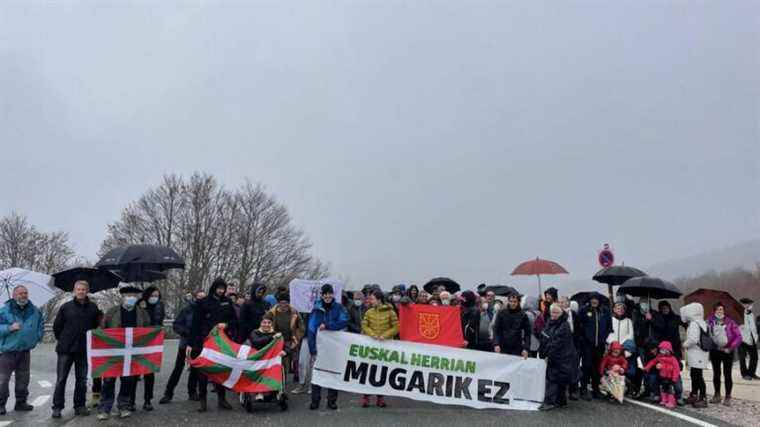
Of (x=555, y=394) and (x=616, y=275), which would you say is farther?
(x=616, y=275)

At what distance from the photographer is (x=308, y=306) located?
1479cm

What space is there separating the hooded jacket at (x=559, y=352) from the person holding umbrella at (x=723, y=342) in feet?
9.02

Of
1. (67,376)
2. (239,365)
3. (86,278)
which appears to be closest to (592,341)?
(239,365)

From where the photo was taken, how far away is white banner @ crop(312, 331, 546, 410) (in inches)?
402

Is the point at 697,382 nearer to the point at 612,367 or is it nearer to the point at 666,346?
the point at 666,346

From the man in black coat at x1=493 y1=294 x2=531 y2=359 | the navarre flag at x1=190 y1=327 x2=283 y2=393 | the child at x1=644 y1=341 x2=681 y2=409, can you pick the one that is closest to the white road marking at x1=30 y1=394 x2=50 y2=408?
the navarre flag at x1=190 y1=327 x2=283 y2=393

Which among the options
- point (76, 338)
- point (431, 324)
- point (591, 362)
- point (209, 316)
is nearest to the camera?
point (76, 338)

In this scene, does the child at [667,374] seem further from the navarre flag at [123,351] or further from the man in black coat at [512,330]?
the navarre flag at [123,351]

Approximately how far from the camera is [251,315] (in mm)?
10953

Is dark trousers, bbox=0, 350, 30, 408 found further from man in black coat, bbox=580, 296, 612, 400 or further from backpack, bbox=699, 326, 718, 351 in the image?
backpack, bbox=699, 326, 718, 351

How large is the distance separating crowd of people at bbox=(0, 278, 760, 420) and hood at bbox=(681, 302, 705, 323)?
18 millimetres

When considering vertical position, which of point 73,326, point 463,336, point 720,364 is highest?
point 73,326

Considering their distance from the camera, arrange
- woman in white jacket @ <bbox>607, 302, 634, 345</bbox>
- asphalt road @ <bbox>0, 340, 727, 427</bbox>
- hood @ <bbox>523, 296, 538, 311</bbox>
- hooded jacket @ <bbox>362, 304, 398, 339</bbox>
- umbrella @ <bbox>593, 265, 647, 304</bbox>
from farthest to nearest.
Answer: umbrella @ <bbox>593, 265, 647, 304</bbox> → hood @ <bbox>523, 296, 538, 311</bbox> → woman in white jacket @ <bbox>607, 302, 634, 345</bbox> → hooded jacket @ <bbox>362, 304, 398, 339</bbox> → asphalt road @ <bbox>0, 340, 727, 427</bbox>

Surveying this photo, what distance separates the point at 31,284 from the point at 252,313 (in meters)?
3.77
